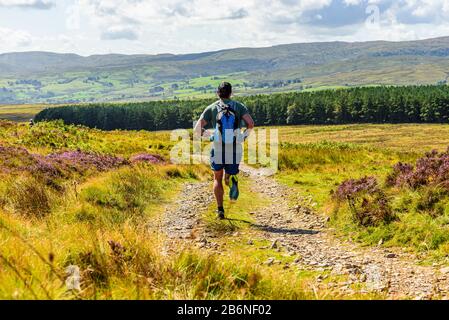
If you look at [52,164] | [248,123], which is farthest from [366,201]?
[52,164]

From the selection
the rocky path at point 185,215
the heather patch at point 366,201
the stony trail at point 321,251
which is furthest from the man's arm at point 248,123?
the heather patch at point 366,201

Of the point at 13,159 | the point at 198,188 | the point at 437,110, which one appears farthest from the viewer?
the point at 437,110

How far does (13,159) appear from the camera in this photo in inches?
617

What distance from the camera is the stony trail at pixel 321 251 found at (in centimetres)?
665

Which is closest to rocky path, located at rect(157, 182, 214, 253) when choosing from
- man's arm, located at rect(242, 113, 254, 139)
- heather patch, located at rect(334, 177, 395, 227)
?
man's arm, located at rect(242, 113, 254, 139)

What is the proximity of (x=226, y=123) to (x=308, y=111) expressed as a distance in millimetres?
152576

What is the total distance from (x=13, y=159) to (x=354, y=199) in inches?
451

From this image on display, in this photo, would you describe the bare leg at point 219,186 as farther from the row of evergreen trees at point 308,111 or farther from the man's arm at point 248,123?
the row of evergreen trees at point 308,111

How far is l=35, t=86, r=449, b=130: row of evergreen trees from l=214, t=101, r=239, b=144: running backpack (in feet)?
483

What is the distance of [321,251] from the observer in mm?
9148

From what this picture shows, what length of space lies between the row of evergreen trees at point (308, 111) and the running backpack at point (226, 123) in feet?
483
